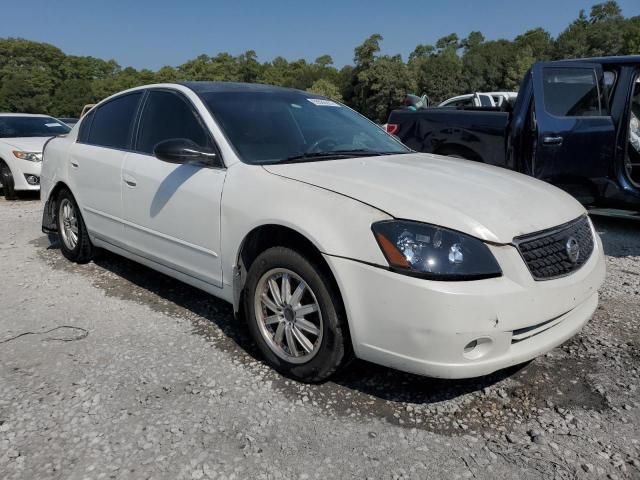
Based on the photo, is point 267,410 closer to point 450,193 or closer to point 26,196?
point 450,193

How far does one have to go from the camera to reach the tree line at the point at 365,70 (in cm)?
5834

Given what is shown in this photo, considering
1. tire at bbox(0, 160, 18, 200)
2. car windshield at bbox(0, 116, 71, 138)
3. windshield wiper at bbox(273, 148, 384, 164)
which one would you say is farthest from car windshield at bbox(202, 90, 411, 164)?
car windshield at bbox(0, 116, 71, 138)

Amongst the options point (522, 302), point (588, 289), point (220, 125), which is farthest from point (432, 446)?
point (220, 125)

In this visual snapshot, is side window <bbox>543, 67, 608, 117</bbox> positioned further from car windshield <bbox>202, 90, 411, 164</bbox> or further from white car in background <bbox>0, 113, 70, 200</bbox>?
white car in background <bbox>0, 113, 70, 200</bbox>

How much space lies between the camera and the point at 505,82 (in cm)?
5981

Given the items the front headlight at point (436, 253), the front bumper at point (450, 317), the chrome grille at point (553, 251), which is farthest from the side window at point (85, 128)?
the chrome grille at point (553, 251)

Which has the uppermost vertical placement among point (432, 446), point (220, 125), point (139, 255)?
point (220, 125)

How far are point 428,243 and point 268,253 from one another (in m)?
0.88

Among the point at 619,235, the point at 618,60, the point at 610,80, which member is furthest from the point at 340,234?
the point at 619,235

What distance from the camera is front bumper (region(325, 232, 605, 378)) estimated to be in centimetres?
219

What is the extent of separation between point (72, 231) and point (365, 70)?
191ft

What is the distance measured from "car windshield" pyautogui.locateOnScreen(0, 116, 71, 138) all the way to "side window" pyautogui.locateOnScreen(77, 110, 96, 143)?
18.1 feet

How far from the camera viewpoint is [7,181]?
→ 28.2 ft

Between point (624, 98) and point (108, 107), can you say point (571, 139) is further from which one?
point (108, 107)
